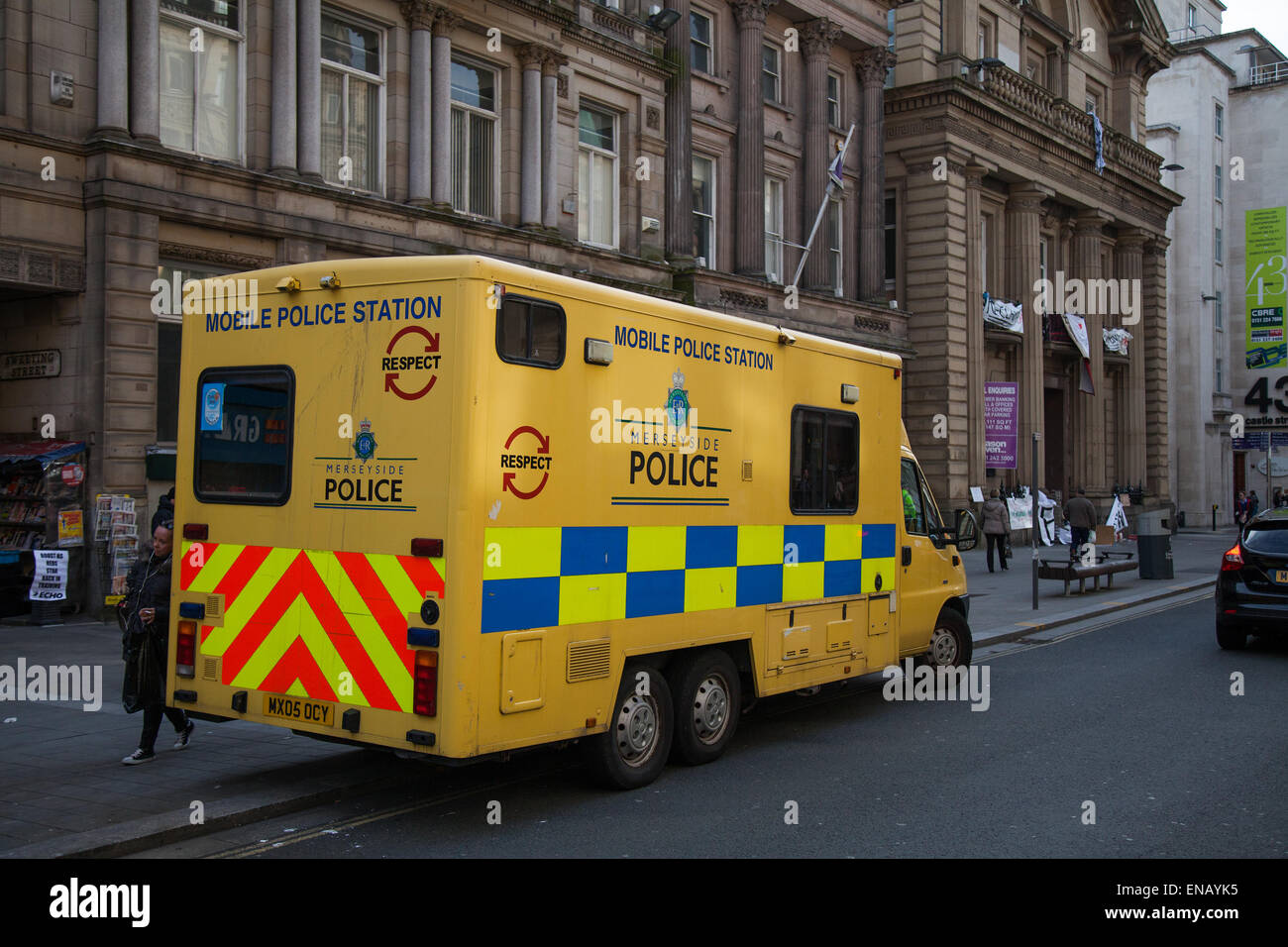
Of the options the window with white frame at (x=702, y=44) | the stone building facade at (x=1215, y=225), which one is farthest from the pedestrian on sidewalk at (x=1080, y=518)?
the stone building facade at (x=1215, y=225)

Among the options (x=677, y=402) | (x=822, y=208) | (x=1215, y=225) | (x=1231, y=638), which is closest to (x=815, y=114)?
(x=822, y=208)

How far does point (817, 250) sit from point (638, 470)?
22.8 meters

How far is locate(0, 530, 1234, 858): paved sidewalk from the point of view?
6.52m

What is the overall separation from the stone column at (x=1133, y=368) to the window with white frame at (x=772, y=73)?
67.4 ft

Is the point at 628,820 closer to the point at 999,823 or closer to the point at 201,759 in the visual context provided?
the point at 999,823

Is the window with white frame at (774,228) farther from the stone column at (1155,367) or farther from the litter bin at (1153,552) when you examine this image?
the stone column at (1155,367)

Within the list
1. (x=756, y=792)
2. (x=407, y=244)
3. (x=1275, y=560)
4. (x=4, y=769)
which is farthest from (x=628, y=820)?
(x=407, y=244)

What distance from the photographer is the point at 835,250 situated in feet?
100

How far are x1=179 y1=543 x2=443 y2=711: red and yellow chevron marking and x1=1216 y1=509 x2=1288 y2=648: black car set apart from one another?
10888 mm

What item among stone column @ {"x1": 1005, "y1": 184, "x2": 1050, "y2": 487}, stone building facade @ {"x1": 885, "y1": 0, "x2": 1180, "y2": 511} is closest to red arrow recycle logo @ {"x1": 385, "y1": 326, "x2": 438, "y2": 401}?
stone building facade @ {"x1": 885, "y1": 0, "x2": 1180, "y2": 511}

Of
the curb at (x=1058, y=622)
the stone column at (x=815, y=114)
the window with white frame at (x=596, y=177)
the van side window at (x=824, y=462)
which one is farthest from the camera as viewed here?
the stone column at (x=815, y=114)

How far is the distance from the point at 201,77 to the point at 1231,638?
15.2m

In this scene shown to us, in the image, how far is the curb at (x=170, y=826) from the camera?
6.13 meters

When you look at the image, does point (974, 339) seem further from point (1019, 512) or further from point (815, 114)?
point (815, 114)
